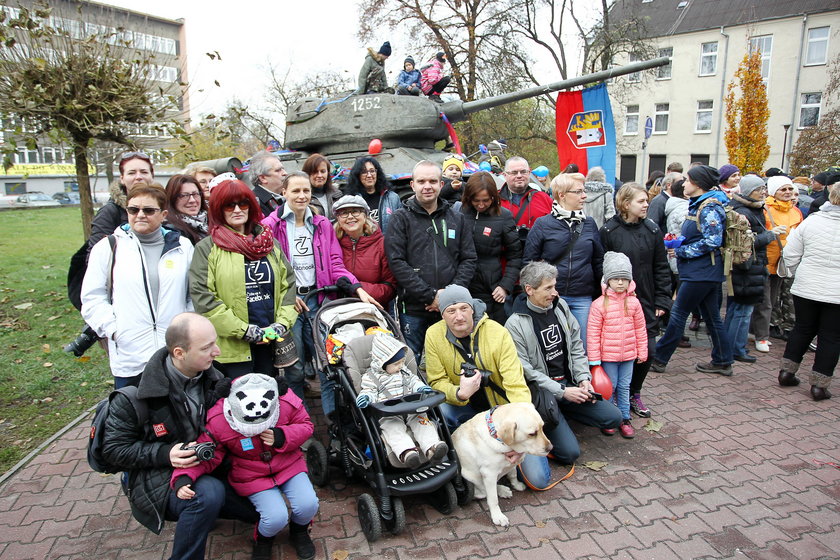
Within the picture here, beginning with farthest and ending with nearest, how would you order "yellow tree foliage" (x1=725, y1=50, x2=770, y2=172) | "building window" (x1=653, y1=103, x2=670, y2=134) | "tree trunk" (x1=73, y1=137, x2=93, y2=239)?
"building window" (x1=653, y1=103, x2=670, y2=134) < "yellow tree foliage" (x1=725, y1=50, x2=770, y2=172) < "tree trunk" (x1=73, y1=137, x2=93, y2=239)

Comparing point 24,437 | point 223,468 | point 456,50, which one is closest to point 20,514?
point 24,437

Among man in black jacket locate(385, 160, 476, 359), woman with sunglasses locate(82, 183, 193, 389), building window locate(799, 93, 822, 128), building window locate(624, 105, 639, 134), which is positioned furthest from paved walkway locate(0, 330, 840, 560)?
building window locate(624, 105, 639, 134)

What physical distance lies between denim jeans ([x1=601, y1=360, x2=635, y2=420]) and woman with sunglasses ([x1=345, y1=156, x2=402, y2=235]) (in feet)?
8.03

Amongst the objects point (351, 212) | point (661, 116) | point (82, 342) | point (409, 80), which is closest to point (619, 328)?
point (351, 212)

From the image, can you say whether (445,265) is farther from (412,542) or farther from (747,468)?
(747,468)

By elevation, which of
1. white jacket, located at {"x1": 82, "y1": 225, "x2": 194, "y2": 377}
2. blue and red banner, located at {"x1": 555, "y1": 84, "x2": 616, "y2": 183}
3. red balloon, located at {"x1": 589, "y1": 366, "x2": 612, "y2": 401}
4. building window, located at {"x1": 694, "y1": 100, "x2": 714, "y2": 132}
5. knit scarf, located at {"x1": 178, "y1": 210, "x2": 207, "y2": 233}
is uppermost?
building window, located at {"x1": 694, "y1": 100, "x2": 714, "y2": 132}

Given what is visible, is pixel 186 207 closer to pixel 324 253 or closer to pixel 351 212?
pixel 324 253

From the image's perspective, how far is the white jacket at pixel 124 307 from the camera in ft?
10.7

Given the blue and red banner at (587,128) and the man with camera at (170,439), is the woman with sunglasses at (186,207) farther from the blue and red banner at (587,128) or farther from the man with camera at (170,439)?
the blue and red banner at (587,128)

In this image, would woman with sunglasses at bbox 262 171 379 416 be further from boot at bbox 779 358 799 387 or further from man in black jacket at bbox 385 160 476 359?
boot at bbox 779 358 799 387

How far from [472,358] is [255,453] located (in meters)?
1.60

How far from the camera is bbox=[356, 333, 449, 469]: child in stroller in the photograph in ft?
10.6

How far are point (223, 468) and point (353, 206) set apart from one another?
7.23ft

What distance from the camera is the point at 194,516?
107 inches
